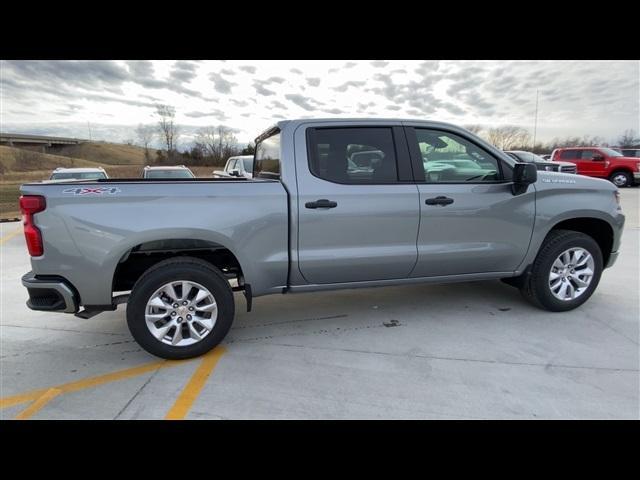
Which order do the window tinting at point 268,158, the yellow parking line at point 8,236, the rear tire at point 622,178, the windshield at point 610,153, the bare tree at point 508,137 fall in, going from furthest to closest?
1. the bare tree at point 508,137
2. the windshield at point 610,153
3. the rear tire at point 622,178
4. the yellow parking line at point 8,236
5. the window tinting at point 268,158

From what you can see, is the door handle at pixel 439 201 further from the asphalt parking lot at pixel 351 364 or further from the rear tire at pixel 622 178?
the rear tire at pixel 622 178

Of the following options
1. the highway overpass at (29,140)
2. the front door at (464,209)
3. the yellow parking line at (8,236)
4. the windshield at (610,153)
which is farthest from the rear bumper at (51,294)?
the highway overpass at (29,140)

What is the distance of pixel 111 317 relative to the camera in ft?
13.3

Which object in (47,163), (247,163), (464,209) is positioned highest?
(47,163)

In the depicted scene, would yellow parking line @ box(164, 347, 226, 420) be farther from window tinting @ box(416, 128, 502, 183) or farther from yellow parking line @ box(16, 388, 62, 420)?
window tinting @ box(416, 128, 502, 183)

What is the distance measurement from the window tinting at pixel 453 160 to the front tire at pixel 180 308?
7.10 feet

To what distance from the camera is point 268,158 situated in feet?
12.8

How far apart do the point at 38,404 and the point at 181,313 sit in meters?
1.08

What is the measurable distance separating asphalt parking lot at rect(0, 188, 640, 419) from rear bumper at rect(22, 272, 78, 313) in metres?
0.56

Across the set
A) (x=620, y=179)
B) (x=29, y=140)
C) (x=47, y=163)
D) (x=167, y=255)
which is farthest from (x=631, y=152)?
(x=29, y=140)

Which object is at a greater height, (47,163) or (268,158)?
(47,163)

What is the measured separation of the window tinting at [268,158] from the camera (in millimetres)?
3501

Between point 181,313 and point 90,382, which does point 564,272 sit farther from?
point 90,382

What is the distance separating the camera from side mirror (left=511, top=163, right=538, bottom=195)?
3.43 m
